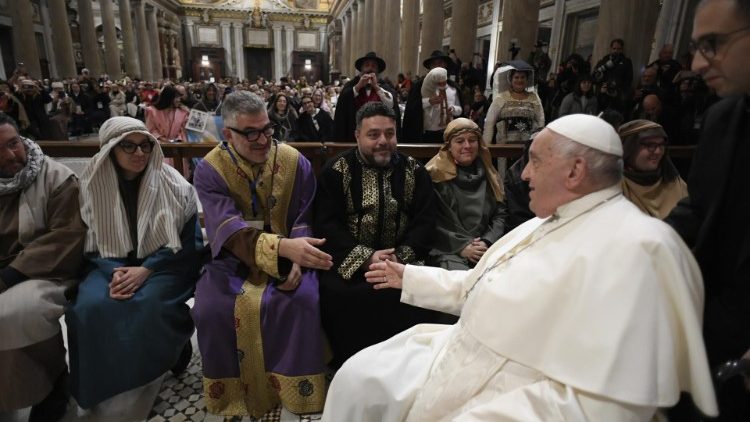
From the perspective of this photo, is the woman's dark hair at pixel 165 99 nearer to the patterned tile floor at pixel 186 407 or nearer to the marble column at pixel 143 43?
the patterned tile floor at pixel 186 407

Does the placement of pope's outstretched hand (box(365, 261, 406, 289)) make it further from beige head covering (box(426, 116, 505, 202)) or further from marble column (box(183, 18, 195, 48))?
marble column (box(183, 18, 195, 48))

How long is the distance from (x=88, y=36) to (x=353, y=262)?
2252cm

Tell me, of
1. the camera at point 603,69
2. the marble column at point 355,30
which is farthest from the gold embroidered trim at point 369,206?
the marble column at point 355,30

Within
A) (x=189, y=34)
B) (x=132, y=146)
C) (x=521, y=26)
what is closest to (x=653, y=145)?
(x=132, y=146)

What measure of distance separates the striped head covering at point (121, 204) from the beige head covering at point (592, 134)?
2155 millimetres

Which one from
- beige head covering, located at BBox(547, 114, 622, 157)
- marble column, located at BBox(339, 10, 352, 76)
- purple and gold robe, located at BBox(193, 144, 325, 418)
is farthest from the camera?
marble column, located at BBox(339, 10, 352, 76)

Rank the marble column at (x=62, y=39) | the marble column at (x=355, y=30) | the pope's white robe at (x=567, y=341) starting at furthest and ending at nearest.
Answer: the marble column at (x=355, y=30), the marble column at (x=62, y=39), the pope's white robe at (x=567, y=341)

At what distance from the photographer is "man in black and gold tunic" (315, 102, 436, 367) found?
2418 millimetres

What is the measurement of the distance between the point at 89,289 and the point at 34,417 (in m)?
0.69

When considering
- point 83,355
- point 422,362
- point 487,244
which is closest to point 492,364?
point 422,362

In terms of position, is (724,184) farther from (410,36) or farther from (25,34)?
(25,34)

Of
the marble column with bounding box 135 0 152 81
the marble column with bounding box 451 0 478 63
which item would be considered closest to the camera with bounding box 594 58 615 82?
the marble column with bounding box 451 0 478 63

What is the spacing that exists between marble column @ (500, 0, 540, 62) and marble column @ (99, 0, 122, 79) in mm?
20412

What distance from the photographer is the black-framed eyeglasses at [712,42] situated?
1383 millimetres
